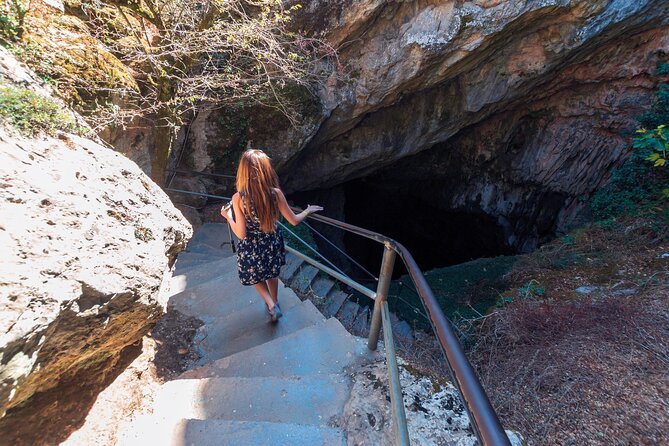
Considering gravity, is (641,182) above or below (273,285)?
above

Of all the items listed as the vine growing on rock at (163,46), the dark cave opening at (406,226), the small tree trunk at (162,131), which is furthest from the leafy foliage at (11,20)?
the dark cave opening at (406,226)

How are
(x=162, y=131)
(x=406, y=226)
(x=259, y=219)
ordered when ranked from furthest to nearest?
(x=406, y=226) < (x=162, y=131) < (x=259, y=219)

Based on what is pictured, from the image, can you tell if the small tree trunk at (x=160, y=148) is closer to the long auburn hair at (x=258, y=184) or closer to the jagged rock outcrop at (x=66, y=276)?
the jagged rock outcrop at (x=66, y=276)

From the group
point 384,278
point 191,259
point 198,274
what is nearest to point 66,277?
point 384,278

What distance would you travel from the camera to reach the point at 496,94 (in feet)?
26.9

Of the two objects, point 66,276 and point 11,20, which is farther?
point 11,20

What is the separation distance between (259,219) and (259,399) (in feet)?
4.12

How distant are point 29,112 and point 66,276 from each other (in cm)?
110

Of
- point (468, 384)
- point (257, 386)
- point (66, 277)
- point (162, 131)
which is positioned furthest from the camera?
point (162, 131)

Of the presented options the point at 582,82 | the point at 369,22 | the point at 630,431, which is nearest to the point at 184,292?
the point at 630,431

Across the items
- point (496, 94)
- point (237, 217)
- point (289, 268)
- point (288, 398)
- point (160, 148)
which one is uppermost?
point (496, 94)

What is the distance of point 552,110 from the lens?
9.16 m

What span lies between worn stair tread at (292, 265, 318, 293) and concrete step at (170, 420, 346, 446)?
313 cm

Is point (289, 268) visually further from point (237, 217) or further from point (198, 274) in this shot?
point (237, 217)
